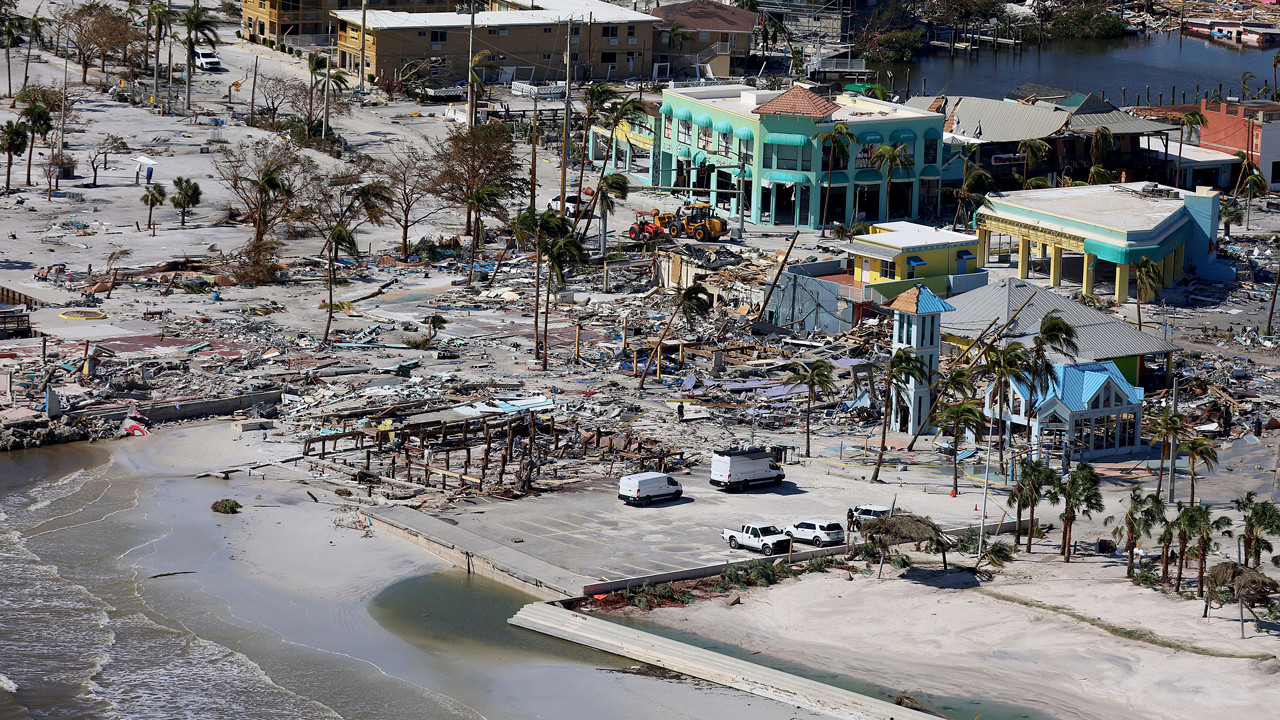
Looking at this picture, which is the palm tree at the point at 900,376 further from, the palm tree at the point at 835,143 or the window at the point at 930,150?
the window at the point at 930,150

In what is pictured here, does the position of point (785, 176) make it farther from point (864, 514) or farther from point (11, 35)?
point (11, 35)

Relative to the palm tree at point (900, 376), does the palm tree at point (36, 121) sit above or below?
above

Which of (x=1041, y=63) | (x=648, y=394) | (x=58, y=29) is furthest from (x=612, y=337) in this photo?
(x=1041, y=63)

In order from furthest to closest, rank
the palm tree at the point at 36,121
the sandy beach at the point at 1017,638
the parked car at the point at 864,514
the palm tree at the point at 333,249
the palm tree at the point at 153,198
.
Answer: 1. the palm tree at the point at 36,121
2. the palm tree at the point at 153,198
3. the palm tree at the point at 333,249
4. the parked car at the point at 864,514
5. the sandy beach at the point at 1017,638

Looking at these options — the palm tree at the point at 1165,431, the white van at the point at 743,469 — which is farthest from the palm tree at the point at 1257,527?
the white van at the point at 743,469

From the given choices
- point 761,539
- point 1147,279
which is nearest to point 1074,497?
point 761,539

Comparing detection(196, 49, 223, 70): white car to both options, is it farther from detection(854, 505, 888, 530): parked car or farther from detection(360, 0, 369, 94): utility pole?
detection(854, 505, 888, 530): parked car

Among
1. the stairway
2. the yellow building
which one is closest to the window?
the yellow building

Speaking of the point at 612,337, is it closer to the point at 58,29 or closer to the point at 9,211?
the point at 9,211
